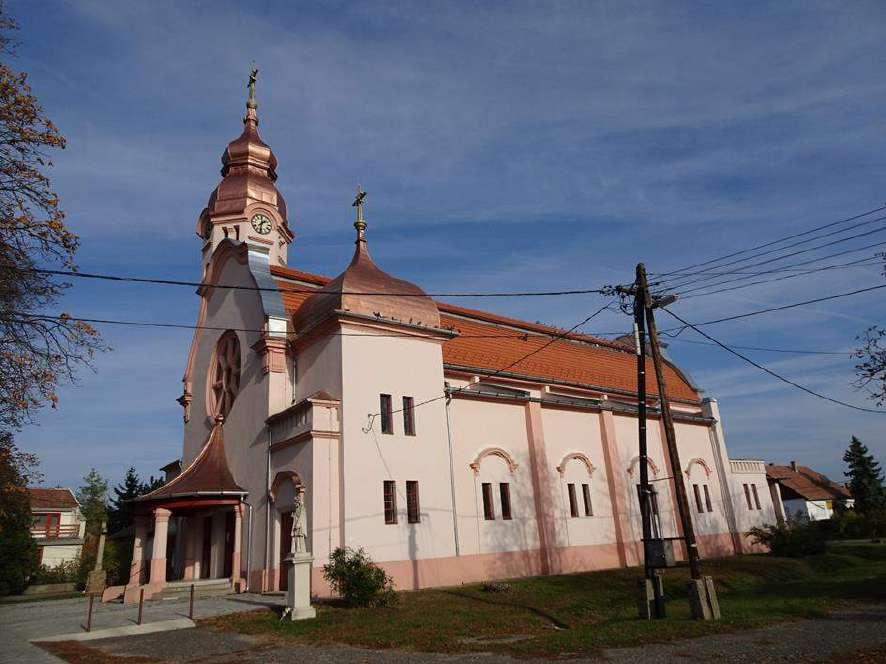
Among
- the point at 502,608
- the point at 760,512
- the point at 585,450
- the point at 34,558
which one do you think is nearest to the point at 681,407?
the point at 760,512

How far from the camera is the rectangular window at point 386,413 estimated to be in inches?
820

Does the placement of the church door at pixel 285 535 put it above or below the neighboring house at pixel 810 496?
below

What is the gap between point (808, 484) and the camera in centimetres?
6725

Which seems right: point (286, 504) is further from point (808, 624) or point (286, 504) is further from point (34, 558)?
point (34, 558)

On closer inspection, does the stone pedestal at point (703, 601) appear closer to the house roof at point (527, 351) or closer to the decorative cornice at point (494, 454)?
the decorative cornice at point (494, 454)

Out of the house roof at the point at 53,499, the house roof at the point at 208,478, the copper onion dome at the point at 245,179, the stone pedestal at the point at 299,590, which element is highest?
the copper onion dome at the point at 245,179

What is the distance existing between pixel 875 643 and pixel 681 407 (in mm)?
25607

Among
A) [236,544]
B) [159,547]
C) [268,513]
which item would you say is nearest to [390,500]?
[268,513]

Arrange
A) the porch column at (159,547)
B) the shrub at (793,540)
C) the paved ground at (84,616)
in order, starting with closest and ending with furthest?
the paved ground at (84,616)
the porch column at (159,547)
the shrub at (793,540)

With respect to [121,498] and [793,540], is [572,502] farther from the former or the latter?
[121,498]

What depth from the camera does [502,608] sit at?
53.7ft

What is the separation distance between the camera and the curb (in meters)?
14.5

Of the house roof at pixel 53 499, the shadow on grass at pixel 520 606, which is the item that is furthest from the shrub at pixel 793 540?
the house roof at pixel 53 499

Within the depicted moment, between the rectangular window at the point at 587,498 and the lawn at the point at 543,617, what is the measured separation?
3.80 metres
